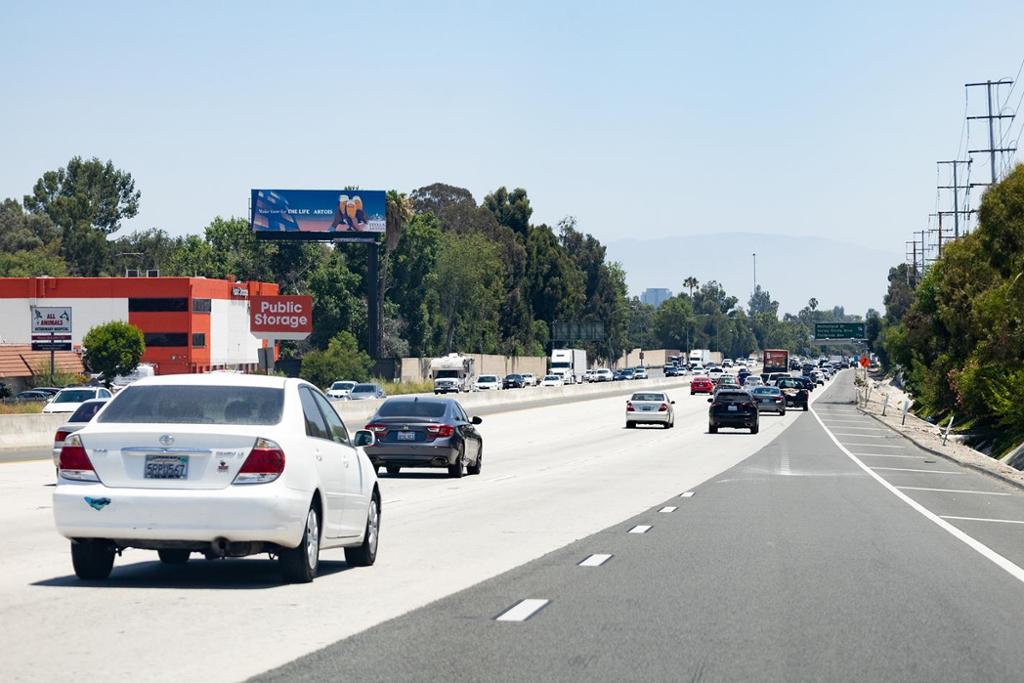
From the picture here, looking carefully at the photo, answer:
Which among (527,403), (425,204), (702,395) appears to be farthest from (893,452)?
(425,204)

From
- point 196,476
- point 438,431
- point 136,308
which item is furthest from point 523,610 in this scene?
point 136,308

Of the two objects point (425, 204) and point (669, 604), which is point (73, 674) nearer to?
point (669, 604)

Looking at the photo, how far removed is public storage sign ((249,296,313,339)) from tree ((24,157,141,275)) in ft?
271

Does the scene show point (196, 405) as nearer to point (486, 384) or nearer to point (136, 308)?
point (486, 384)

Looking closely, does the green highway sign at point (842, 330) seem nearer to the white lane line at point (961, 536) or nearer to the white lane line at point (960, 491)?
the white lane line at point (961, 536)

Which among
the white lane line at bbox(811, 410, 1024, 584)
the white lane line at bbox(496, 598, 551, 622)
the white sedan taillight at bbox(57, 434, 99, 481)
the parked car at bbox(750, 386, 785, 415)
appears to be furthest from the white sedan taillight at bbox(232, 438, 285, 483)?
the parked car at bbox(750, 386, 785, 415)

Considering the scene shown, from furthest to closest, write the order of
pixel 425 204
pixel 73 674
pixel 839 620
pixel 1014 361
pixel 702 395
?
pixel 425 204
pixel 702 395
pixel 1014 361
pixel 839 620
pixel 73 674

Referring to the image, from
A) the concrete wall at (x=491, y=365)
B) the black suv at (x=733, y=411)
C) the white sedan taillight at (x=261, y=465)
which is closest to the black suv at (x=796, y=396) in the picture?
the black suv at (x=733, y=411)

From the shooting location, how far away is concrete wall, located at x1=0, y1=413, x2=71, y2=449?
133 ft

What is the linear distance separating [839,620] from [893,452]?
34.1m

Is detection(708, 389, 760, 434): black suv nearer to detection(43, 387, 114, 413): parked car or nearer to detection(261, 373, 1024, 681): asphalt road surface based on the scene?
detection(43, 387, 114, 413): parked car

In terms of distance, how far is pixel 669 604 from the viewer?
456 inches

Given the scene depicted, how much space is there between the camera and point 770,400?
73.9 meters

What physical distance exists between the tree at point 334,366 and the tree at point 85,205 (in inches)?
2612
